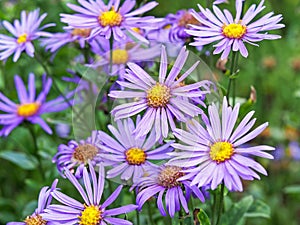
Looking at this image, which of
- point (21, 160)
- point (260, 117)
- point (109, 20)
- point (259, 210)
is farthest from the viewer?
point (260, 117)

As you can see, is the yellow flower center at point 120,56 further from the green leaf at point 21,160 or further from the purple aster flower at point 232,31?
the green leaf at point 21,160

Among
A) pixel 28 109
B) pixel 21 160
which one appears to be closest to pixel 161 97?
pixel 28 109

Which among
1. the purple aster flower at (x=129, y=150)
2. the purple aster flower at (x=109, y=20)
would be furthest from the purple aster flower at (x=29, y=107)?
the purple aster flower at (x=129, y=150)

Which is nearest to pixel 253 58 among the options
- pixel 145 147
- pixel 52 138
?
pixel 52 138

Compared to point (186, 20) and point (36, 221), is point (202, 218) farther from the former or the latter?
point (186, 20)

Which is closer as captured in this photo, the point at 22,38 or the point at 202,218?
the point at 202,218

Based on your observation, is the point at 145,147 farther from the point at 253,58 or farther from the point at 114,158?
the point at 253,58
